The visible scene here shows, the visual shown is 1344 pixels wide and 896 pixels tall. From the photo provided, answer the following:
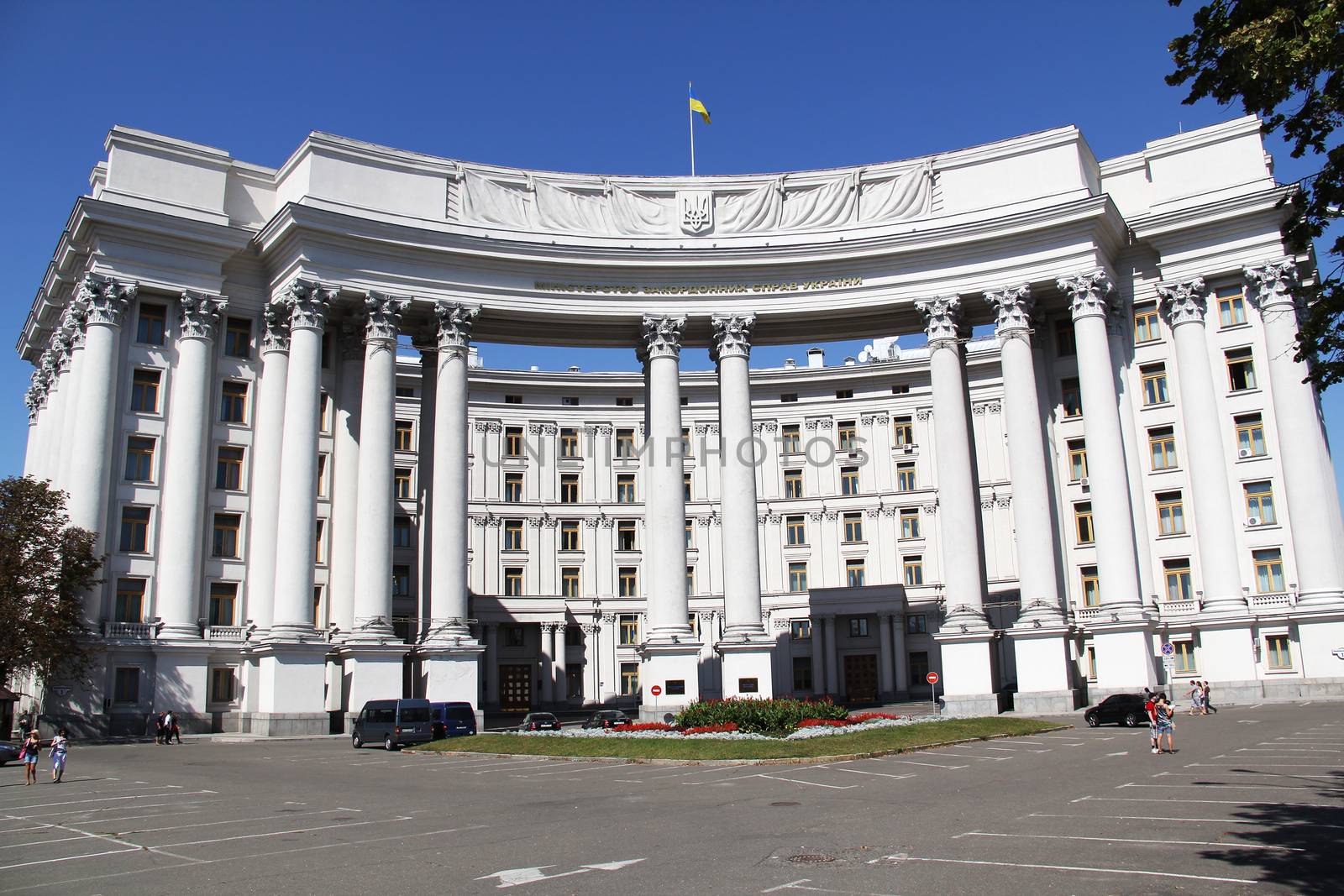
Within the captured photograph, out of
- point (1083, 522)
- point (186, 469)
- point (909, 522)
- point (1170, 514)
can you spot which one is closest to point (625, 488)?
point (909, 522)

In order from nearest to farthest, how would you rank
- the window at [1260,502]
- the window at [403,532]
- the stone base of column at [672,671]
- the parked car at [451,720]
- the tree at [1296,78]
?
the tree at [1296,78] < the parked car at [451,720] < the stone base of column at [672,671] < the window at [1260,502] < the window at [403,532]

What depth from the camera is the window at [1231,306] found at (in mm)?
50906

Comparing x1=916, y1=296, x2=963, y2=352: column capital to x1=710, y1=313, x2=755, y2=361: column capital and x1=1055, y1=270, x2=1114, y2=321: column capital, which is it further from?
x1=710, y1=313, x2=755, y2=361: column capital

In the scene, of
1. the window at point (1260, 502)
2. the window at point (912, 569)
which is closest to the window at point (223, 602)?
the window at point (1260, 502)

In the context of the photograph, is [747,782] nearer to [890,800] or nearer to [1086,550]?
[890,800]

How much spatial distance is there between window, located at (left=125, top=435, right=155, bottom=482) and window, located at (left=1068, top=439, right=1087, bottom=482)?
4314 cm

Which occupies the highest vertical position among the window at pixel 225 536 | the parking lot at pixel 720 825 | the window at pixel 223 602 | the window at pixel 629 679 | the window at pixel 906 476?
the window at pixel 906 476

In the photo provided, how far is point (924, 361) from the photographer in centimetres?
8356

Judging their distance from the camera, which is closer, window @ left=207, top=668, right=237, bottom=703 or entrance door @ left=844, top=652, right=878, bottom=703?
window @ left=207, top=668, right=237, bottom=703

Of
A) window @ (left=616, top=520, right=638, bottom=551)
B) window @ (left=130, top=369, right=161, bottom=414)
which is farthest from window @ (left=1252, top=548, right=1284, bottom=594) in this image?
window @ (left=130, top=369, right=161, bottom=414)

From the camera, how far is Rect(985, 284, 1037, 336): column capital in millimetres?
50281

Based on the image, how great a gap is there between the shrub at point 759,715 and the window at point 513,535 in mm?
47366

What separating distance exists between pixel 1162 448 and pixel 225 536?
44035 millimetres

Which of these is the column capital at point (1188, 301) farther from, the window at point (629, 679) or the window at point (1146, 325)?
the window at point (629, 679)
